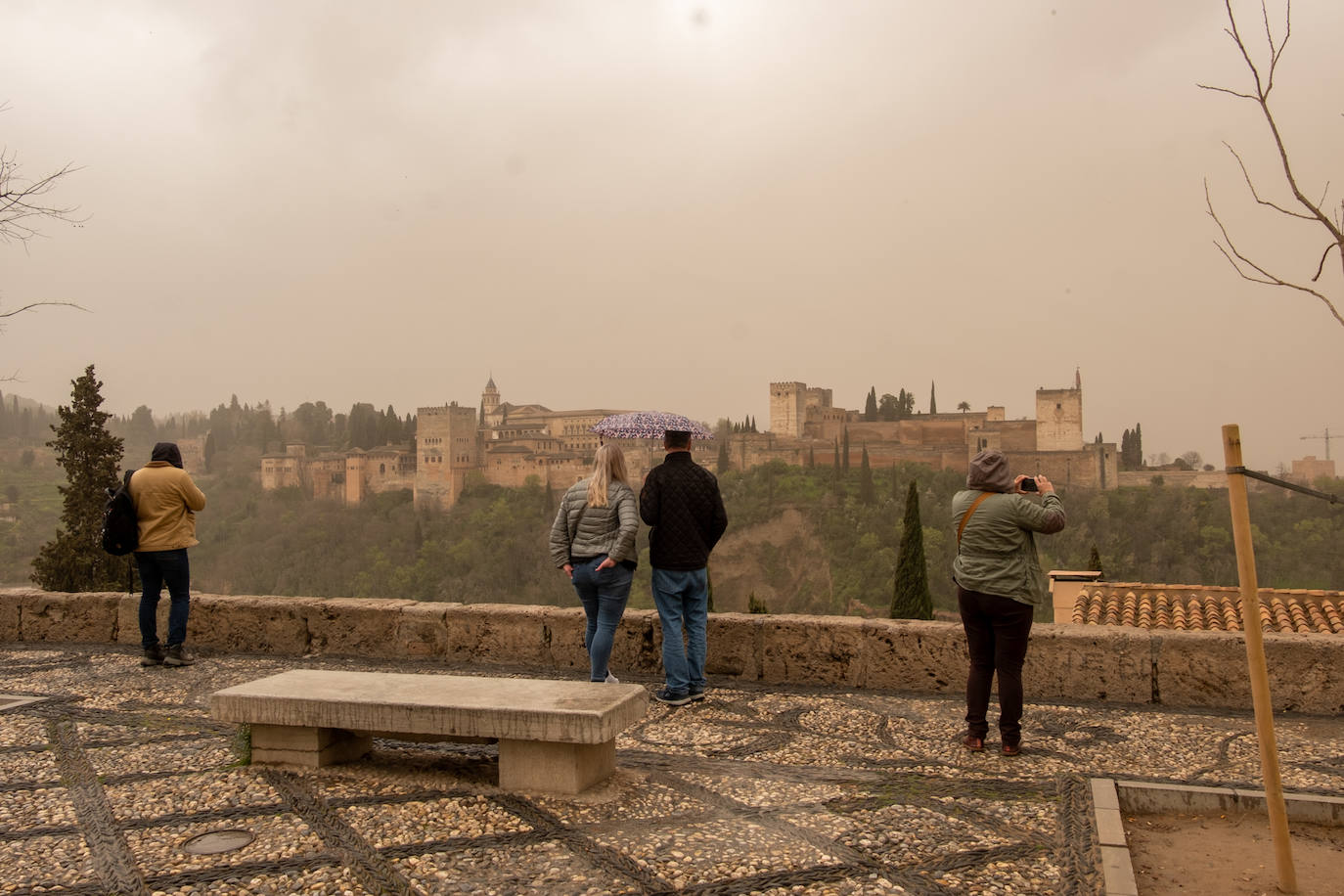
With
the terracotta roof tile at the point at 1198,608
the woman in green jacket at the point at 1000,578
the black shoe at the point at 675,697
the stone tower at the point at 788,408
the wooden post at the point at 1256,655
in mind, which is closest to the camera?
the wooden post at the point at 1256,655

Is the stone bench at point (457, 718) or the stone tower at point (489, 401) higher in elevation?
the stone tower at point (489, 401)

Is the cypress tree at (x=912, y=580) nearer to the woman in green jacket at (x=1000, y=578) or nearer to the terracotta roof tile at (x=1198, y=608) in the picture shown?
the terracotta roof tile at (x=1198, y=608)

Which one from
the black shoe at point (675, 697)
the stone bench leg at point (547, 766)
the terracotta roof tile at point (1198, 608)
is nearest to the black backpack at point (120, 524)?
the black shoe at point (675, 697)

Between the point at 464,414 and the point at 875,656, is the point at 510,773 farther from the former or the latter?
the point at 464,414

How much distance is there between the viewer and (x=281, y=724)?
4.02 metres

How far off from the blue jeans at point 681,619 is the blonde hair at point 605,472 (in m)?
0.51

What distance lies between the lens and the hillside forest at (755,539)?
48562mm

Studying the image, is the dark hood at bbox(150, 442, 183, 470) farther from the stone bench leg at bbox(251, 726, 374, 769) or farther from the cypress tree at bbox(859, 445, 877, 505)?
the cypress tree at bbox(859, 445, 877, 505)

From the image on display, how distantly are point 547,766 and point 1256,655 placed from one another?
2.43 metres

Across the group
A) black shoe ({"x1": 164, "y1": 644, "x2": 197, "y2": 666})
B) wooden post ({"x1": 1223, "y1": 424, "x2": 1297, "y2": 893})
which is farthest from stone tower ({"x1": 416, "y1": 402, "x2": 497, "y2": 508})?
wooden post ({"x1": 1223, "y1": 424, "x2": 1297, "y2": 893})

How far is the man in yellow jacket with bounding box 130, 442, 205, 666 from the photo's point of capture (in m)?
6.31

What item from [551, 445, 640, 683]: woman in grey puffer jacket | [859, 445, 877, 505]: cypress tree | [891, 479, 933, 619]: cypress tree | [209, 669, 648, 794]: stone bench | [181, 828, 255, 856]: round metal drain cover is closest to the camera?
[181, 828, 255, 856]: round metal drain cover

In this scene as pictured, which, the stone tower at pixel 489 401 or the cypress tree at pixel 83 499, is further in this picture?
the stone tower at pixel 489 401

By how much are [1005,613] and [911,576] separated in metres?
16.3
